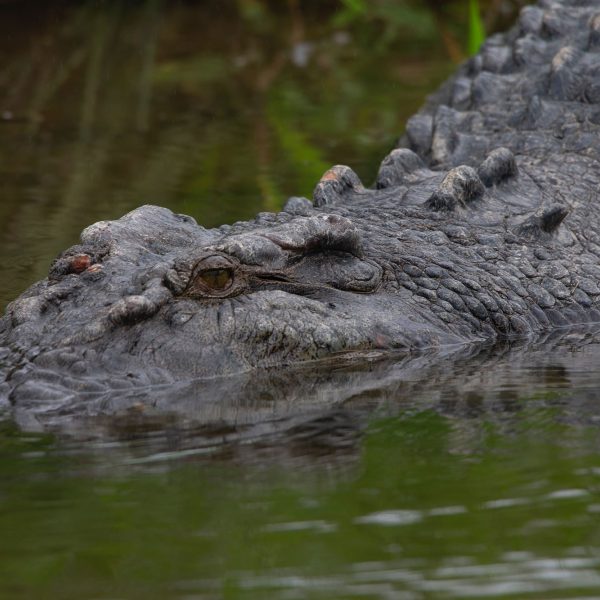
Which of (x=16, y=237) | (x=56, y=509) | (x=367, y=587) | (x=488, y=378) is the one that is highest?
(x=16, y=237)

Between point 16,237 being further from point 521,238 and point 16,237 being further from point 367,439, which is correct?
point 367,439

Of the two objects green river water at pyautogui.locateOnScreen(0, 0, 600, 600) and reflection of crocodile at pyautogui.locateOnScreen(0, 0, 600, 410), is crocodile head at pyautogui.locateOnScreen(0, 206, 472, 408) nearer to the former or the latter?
reflection of crocodile at pyautogui.locateOnScreen(0, 0, 600, 410)

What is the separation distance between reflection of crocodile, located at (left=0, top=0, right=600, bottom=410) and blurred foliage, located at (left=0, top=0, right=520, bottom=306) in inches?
58.7

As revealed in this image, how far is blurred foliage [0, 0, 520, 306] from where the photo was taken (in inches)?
338

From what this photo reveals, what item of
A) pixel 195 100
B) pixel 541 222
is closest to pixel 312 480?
pixel 541 222

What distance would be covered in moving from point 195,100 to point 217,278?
22.6 ft

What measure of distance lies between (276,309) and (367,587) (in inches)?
87.5

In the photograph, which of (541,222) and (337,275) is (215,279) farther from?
(541,222)

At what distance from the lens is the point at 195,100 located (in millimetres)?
11758

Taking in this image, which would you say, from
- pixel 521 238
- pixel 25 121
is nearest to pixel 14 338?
pixel 521 238

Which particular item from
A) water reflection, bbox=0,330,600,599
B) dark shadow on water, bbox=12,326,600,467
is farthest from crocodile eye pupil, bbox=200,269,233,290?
water reflection, bbox=0,330,600,599

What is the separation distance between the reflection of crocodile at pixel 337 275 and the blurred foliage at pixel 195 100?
1.49m

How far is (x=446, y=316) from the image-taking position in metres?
5.61

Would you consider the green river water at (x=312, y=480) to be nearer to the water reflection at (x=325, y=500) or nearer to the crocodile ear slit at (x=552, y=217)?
the water reflection at (x=325, y=500)
